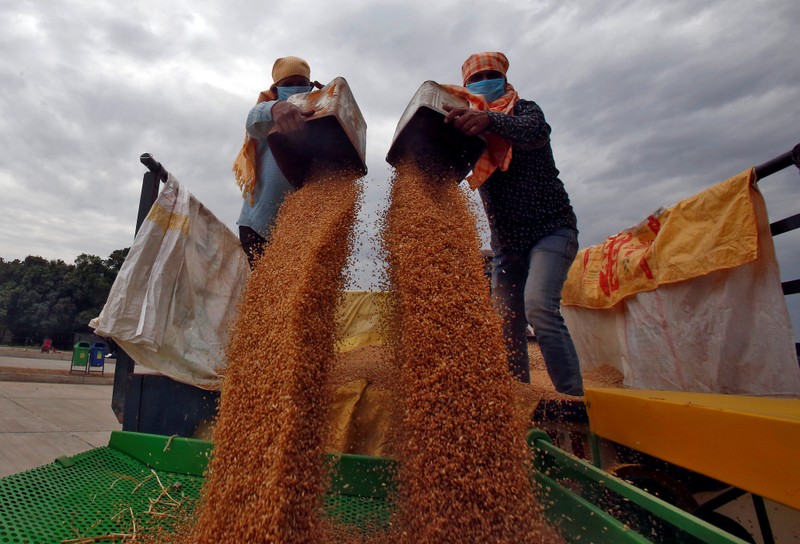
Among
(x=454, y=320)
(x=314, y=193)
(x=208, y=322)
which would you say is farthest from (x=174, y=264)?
(x=454, y=320)

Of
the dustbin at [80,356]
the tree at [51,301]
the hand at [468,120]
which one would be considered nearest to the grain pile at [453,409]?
the hand at [468,120]

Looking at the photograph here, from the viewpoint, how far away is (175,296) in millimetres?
2125

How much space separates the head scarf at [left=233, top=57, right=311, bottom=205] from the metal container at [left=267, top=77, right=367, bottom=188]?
1.03ft

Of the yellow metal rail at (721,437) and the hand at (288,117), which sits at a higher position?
the hand at (288,117)

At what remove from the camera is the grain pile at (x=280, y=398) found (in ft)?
2.89

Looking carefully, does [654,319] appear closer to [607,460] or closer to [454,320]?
[607,460]

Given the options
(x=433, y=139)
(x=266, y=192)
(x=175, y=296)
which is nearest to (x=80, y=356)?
(x=175, y=296)

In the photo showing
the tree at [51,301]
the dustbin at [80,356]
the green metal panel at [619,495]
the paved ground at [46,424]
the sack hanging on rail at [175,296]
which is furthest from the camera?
the tree at [51,301]

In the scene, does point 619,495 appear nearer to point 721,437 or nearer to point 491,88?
point 721,437

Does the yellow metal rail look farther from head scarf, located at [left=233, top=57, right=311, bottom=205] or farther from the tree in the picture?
the tree

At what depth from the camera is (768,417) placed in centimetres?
84

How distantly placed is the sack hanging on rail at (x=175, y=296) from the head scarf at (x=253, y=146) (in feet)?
0.95

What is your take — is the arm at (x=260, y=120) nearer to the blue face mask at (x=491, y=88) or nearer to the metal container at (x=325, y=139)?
the metal container at (x=325, y=139)

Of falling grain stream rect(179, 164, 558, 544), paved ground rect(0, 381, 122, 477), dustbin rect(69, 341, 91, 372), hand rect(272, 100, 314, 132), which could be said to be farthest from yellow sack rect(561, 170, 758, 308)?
dustbin rect(69, 341, 91, 372)
